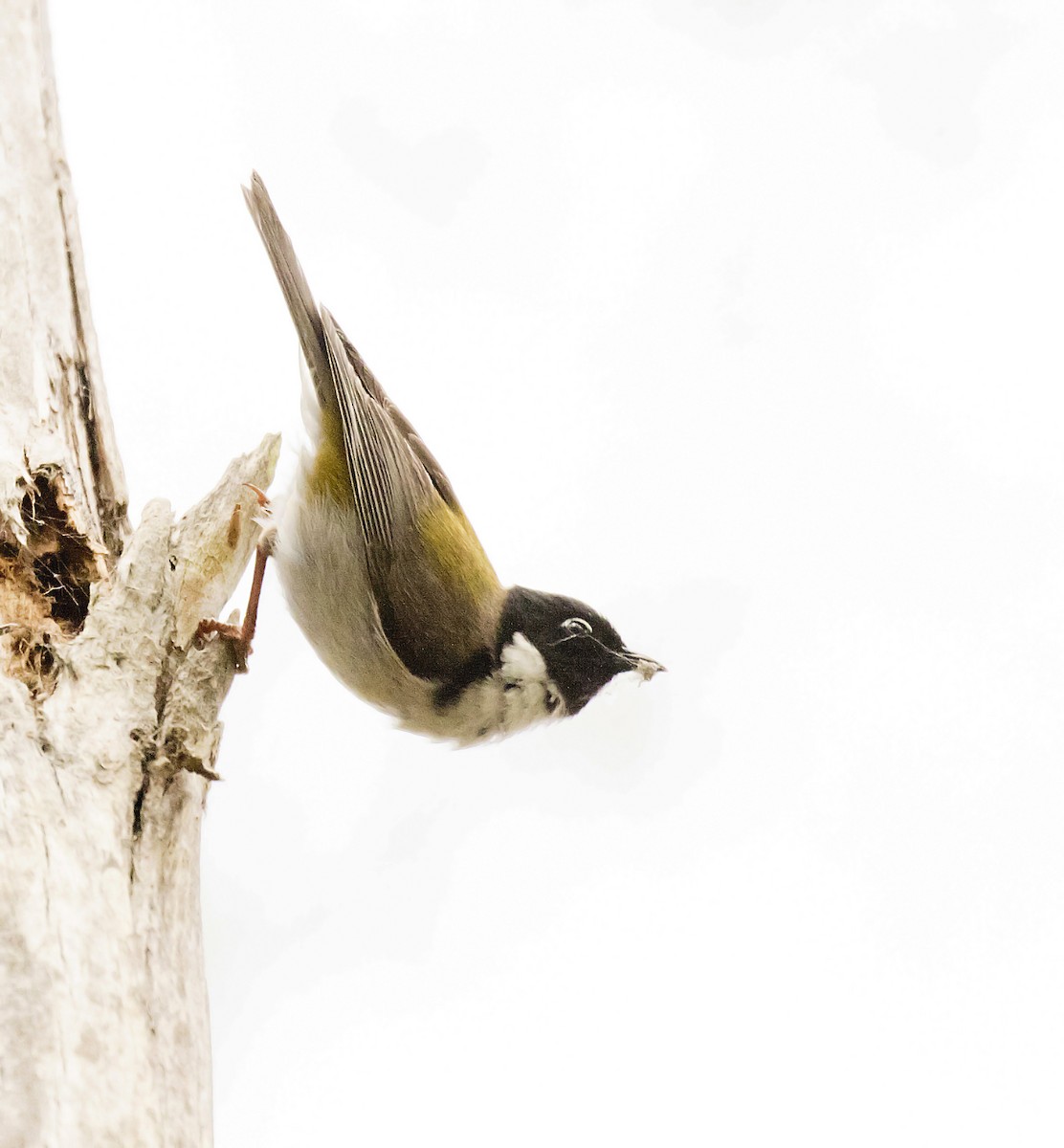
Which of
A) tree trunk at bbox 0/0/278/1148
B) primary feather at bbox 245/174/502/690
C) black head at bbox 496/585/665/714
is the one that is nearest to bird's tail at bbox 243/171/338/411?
primary feather at bbox 245/174/502/690

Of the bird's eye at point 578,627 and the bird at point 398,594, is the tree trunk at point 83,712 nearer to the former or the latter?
the bird at point 398,594

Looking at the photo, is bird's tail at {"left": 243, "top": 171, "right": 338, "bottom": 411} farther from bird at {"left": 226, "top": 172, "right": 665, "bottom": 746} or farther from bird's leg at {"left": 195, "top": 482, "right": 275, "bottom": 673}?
bird's leg at {"left": 195, "top": 482, "right": 275, "bottom": 673}

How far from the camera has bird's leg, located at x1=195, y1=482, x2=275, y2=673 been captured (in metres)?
2.21

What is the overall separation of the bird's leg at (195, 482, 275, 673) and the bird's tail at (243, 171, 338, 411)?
0.32 metres

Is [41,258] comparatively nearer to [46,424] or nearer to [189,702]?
[46,424]

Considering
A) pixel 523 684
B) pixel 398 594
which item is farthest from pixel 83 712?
pixel 523 684

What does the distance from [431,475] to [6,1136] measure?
1.92 metres

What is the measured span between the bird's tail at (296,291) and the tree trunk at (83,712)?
0.26m

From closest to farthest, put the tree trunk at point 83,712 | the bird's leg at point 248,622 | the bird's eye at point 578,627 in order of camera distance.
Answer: the tree trunk at point 83,712 → the bird's leg at point 248,622 → the bird's eye at point 578,627

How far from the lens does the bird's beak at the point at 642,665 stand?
2949mm

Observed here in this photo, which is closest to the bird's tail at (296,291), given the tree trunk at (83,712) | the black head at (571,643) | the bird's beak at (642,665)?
the tree trunk at (83,712)

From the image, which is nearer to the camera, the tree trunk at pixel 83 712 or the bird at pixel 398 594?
the tree trunk at pixel 83 712

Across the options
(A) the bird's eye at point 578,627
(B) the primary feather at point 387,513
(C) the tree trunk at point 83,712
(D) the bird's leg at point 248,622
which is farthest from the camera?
(A) the bird's eye at point 578,627

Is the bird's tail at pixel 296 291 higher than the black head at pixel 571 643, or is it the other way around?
the bird's tail at pixel 296 291
